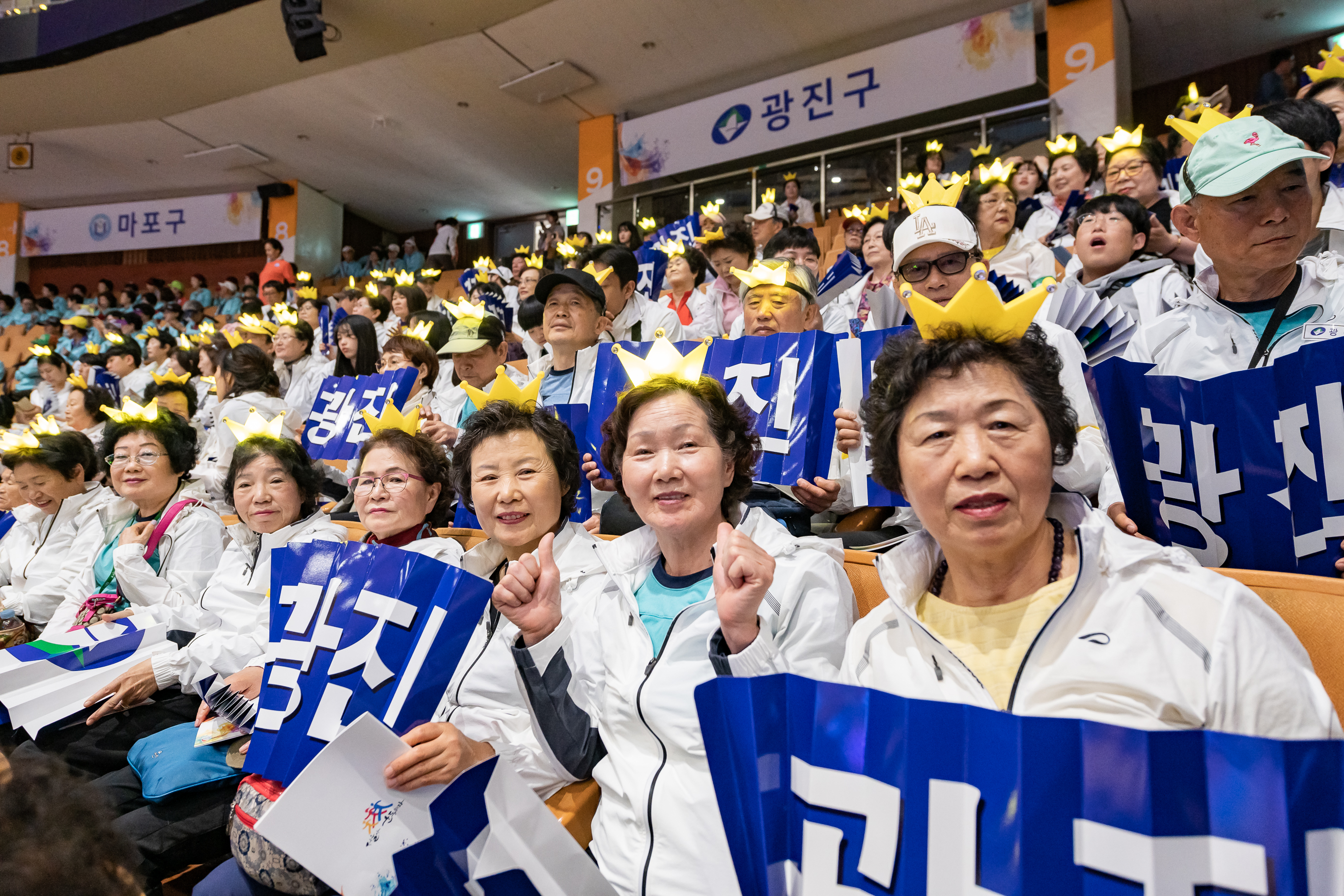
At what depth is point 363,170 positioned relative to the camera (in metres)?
14.4

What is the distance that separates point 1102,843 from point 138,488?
3.62 meters

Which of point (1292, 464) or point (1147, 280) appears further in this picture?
point (1147, 280)

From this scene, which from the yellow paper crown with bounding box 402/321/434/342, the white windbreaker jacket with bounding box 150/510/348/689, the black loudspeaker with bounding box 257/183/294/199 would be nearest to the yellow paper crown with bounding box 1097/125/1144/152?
the yellow paper crown with bounding box 402/321/434/342

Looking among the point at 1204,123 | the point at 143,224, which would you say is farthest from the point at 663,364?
the point at 143,224

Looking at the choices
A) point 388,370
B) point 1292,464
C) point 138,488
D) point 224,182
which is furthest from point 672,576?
point 224,182

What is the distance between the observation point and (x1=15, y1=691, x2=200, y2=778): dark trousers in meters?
2.21

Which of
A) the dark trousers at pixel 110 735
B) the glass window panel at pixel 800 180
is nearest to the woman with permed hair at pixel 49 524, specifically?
the dark trousers at pixel 110 735

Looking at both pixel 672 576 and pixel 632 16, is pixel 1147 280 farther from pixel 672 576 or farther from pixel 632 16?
pixel 632 16

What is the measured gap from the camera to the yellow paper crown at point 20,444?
12.6 ft

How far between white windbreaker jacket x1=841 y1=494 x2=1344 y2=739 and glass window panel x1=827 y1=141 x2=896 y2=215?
8.91m

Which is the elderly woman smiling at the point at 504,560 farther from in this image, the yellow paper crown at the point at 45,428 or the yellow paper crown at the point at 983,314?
the yellow paper crown at the point at 45,428

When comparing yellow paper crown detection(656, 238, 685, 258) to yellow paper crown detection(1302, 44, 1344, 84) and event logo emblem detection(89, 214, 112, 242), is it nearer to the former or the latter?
yellow paper crown detection(1302, 44, 1344, 84)

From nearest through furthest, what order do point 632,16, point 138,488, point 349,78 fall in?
point 138,488 → point 632,16 → point 349,78

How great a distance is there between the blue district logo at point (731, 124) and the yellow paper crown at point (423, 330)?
6.73 metres
